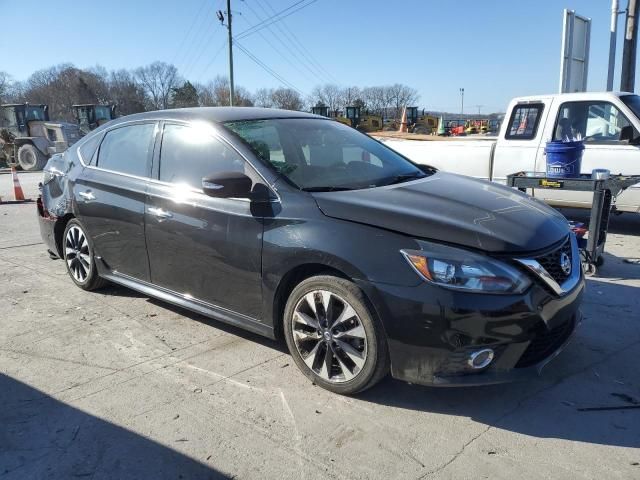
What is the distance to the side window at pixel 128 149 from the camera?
4.36 metres

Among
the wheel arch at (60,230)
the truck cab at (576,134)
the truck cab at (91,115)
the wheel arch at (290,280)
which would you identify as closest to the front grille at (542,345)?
the wheel arch at (290,280)

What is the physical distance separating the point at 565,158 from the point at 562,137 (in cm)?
241

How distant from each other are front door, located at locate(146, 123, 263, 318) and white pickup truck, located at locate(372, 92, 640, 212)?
17.8ft

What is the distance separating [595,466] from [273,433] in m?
1.61

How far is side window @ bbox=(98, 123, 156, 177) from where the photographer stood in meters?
4.36

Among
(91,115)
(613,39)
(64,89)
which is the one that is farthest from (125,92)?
(613,39)

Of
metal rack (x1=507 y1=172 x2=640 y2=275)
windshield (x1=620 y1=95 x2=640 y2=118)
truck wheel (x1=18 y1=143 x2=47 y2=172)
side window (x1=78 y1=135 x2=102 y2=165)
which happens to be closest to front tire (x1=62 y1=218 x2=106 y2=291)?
side window (x1=78 y1=135 x2=102 y2=165)

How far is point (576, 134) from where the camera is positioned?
24.8 ft

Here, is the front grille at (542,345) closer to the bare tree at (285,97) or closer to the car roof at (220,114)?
the car roof at (220,114)

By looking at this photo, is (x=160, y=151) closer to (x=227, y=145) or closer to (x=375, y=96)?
(x=227, y=145)

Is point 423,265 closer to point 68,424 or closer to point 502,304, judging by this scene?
point 502,304

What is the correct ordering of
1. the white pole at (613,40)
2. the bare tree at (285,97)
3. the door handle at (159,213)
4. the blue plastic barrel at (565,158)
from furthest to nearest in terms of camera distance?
1. the bare tree at (285,97)
2. the white pole at (613,40)
3. the blue plastic barrel at (565,158)
4. the door handle at (159,213)

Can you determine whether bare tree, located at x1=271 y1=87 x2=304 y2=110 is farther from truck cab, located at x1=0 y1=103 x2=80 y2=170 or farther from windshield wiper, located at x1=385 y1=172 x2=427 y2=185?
windshield wiper, located at x1=385 y1=172 x2=427 y2=185

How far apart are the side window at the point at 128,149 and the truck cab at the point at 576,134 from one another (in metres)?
5.56
